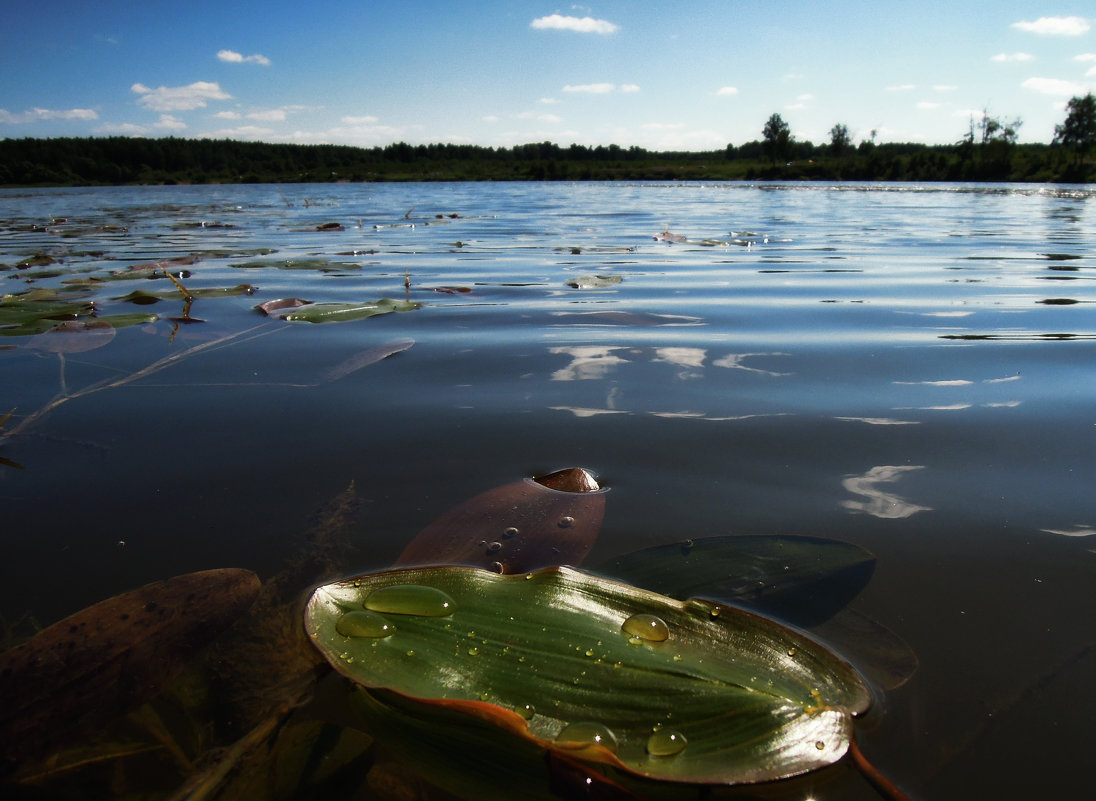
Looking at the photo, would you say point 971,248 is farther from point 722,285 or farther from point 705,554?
point 705,554

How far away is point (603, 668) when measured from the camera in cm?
58

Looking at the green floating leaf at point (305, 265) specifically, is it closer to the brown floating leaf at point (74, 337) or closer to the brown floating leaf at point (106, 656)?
the brown floating leaf at point (74, 337)

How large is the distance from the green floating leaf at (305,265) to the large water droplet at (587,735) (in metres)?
3.37

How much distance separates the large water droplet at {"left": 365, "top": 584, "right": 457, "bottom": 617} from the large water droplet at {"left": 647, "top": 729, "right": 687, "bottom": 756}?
242 mm

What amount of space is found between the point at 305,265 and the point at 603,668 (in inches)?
137

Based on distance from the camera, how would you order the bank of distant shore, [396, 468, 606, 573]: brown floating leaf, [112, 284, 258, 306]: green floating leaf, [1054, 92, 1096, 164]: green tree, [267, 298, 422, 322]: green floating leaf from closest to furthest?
[396, 468, 606, 573]: brown floating leaf → [267, 298, 422, 322]: green floating leaf → [112, 284, 258, 306]: green floating leaf → the bank of distant shore → [1054, 92, 1096, 164]: green tree

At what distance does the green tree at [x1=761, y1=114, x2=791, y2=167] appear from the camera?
50281 mm

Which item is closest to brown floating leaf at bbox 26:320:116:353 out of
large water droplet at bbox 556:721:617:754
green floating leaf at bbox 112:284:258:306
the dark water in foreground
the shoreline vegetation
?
the dark water in foreground

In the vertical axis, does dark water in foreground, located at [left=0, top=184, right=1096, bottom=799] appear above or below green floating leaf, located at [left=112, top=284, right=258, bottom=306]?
below

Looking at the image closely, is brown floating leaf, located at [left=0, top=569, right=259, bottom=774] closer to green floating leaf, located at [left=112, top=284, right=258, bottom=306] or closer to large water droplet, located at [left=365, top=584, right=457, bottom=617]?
large water droplet, located at [left=365, top=584, right=457, bottom=617]

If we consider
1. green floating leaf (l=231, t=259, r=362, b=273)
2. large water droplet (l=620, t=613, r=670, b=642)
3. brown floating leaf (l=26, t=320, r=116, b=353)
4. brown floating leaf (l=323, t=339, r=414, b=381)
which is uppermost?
green floating leaf (l=231, t=259, r=362, b=273)

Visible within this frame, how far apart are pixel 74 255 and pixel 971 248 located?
659cm

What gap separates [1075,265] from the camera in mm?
3721

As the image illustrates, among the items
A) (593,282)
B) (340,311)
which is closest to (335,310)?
(340,311)
